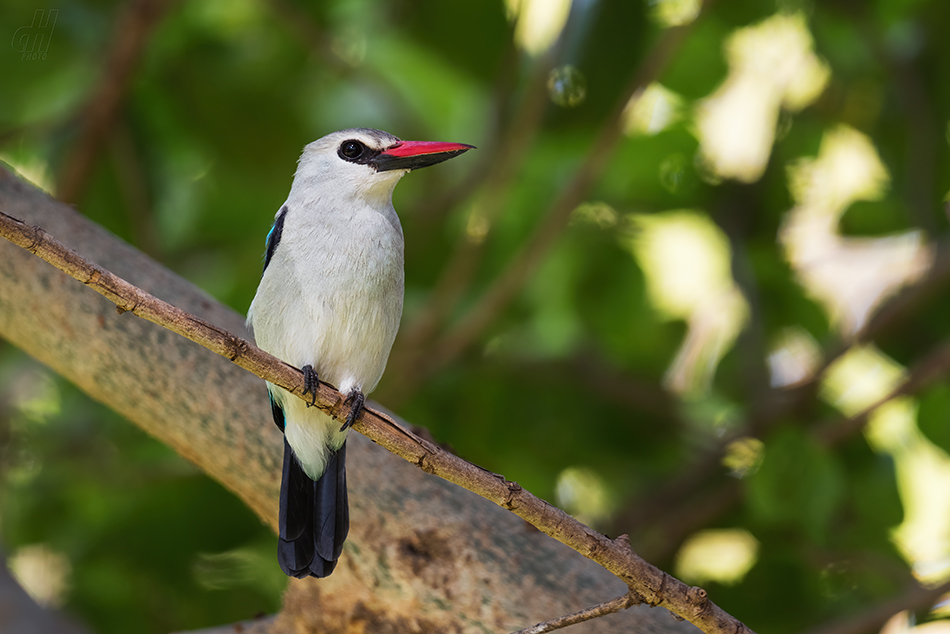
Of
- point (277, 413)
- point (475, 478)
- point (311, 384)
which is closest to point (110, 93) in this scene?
point (277, 413)

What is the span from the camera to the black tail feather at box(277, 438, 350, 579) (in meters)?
2.82

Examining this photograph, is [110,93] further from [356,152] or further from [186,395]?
[186,395]

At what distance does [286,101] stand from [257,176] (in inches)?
19.5

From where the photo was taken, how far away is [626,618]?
2.74 meters

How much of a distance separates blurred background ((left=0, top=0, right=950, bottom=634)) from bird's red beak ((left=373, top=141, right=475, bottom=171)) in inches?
49.7

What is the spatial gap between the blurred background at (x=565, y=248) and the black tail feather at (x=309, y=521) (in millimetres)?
1842

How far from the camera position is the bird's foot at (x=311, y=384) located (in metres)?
2.54

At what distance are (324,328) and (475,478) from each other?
946mm

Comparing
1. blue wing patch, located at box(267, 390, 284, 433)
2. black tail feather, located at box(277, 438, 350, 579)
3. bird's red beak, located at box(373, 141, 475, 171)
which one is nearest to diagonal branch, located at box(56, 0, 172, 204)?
bird's red beak, located at box(373, 141, 475, 171)

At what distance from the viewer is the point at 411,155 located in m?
3.13

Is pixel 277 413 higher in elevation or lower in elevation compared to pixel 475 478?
higher

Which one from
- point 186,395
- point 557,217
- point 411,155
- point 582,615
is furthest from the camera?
point 557,217

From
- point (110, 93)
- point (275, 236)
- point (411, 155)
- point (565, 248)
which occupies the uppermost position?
point (565, 248)

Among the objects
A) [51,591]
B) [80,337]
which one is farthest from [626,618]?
[51,591]
